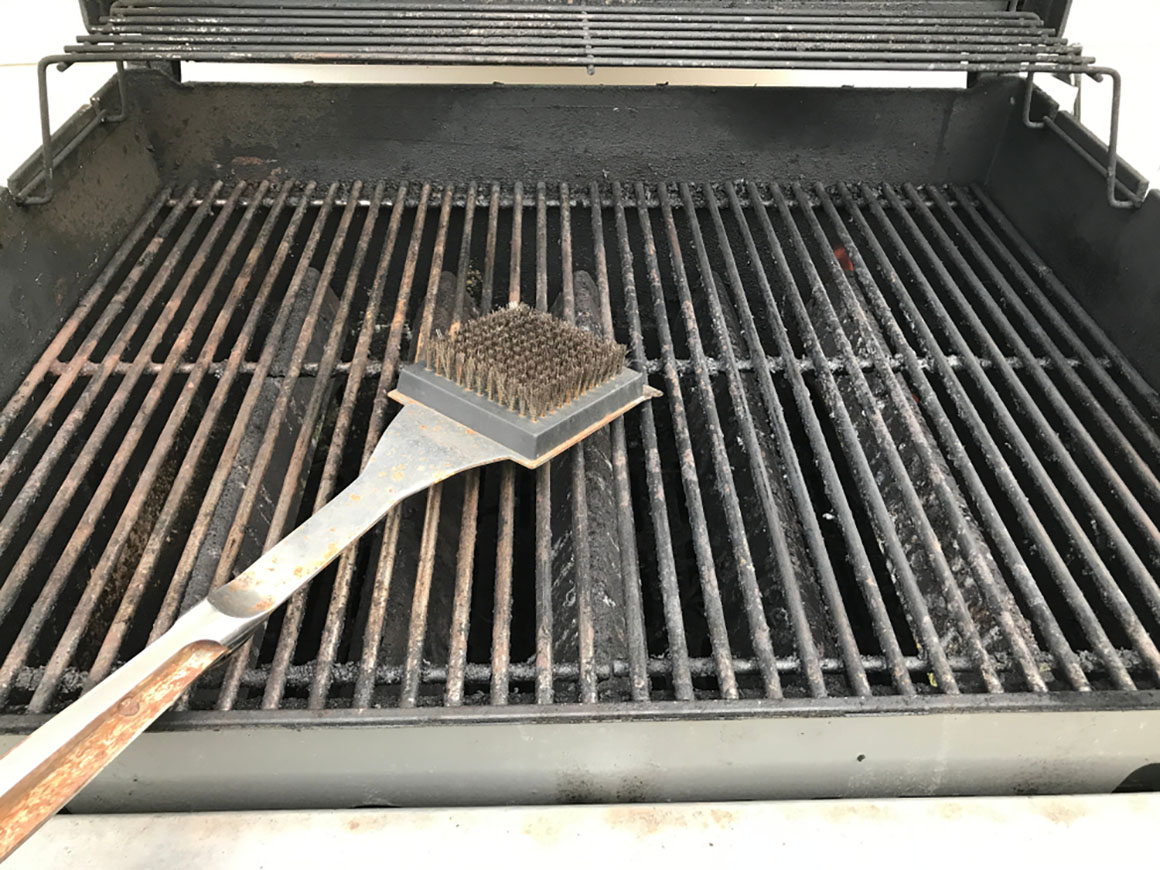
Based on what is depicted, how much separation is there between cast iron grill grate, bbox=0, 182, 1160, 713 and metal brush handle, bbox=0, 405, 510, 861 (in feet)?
0.28

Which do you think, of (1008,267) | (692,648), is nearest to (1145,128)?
(1008,267)

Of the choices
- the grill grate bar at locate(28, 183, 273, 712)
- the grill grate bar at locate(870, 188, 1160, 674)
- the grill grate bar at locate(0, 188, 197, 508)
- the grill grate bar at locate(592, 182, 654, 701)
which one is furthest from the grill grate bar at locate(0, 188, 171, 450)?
the grill grate bar at locate(870, 188, 1160, 674)

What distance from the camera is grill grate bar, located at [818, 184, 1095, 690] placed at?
0.79 metres

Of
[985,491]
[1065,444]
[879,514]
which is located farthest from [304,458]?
[1065,444]

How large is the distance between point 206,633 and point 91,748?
116mm

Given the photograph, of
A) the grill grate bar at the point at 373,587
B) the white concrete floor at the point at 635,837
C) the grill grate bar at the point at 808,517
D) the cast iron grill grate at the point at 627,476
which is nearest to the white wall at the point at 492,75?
the cast iron grill grate at the point at 627,476

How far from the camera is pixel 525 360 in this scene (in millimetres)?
942

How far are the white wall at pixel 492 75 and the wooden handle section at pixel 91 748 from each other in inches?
51.3

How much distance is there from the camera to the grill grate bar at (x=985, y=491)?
0.79 m

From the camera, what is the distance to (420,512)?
1.12 m

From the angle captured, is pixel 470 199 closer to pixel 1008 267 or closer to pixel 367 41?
pixel 367 41

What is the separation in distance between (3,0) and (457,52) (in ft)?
8.00

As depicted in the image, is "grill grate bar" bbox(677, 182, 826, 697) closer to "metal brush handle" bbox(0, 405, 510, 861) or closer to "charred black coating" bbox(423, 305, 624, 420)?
"charred black coating" bbox(423, 305, 624, 420)

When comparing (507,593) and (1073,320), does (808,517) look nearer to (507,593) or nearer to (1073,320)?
(507,593)
